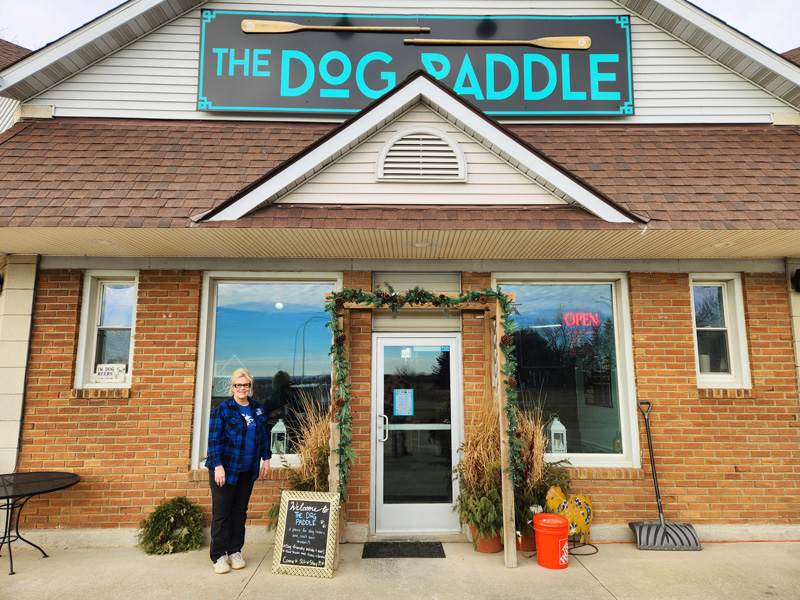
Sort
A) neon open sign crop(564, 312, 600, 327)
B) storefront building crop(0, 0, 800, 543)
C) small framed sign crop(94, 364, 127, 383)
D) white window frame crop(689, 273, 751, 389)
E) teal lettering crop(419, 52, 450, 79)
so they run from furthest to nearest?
teal lettering crop(419, 52, 450, 79) → neon open sign crop(564, 312, 600, 327) → white window frame crop(689, 273, 751, 389) → small framed sign crop(94, 364, 127, 383) → storefront building crop(0, 0, 800, 543)

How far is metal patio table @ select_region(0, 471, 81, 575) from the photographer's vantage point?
4672 millimetres

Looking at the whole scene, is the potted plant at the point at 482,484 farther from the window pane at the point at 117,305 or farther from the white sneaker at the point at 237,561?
the window pane at the point at 117,305

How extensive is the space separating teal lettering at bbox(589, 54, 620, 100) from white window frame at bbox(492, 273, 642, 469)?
7.86ft

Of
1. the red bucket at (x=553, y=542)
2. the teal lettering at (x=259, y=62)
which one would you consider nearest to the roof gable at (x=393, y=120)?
the teal lettering at (x=259, y=62)

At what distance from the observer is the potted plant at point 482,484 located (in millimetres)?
5098

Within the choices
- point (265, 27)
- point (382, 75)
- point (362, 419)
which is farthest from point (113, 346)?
point (382, 75)

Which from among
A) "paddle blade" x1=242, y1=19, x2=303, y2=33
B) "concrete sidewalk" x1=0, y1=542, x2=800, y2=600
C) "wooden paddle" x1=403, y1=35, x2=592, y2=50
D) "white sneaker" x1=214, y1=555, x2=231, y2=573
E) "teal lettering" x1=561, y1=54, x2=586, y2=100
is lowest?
"concrete sidewalk" x1=0, y1=542, x2=800, y2=600

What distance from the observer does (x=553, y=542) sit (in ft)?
15.7

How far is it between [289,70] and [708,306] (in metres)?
6.14

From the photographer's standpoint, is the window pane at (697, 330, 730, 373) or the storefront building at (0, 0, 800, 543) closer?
the storefront building at (0, 0, 800, 543)

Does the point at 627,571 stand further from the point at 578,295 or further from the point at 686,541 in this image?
the point at 578,295

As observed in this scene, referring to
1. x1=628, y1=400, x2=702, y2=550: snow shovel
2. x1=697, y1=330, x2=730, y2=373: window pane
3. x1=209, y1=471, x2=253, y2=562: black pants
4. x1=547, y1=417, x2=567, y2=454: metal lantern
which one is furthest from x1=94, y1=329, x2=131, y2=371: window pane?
x1=697, y1=330, x2=730, y2=373: window pane

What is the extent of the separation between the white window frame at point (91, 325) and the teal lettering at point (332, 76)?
3.31 metres

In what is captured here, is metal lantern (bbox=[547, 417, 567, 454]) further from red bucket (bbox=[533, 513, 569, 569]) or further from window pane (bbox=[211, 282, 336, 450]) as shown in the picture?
window pane (bbox=[211, 282, 336, 450])
